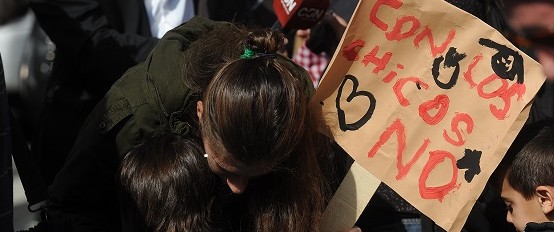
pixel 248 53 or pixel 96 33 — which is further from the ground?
pixel 248 53

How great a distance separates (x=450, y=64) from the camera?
2465 mm

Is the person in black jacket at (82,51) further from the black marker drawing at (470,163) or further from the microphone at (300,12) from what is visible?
the black marker drawing at (470,163)

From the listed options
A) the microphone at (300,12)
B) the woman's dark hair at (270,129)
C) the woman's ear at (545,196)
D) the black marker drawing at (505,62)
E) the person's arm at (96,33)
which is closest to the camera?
the woman's dark hair at (270,129)

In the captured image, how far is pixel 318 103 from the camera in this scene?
2.51 meters

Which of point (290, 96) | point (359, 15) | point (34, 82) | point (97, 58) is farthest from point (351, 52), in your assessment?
point (34, 82)

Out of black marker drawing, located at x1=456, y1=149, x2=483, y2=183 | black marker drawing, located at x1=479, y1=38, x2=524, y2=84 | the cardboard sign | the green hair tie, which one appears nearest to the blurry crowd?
the green hair tie

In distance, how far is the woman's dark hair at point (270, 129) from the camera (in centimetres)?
231

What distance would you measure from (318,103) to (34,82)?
2231 millimetres

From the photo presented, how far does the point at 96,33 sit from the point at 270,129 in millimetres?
1274

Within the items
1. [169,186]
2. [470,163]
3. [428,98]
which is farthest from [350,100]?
[169,186]

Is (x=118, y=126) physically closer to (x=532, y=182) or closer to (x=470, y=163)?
(x=470, y=163)

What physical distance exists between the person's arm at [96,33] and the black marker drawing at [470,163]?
1251mm

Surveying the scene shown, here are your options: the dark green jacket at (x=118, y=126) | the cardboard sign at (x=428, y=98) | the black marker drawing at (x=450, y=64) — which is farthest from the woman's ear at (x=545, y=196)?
the dark green jacket at (x=118, y=126)

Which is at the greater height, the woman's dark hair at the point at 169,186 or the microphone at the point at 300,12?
the microphone at the point at 300,12
